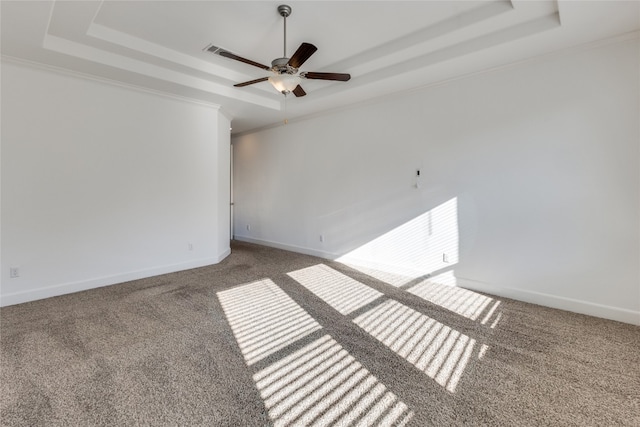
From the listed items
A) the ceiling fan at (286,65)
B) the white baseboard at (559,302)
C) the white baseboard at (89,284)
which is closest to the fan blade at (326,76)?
the ceiling fan at (286,65)

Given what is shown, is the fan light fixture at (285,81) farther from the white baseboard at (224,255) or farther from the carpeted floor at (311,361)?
the white baseboard at (224,255)

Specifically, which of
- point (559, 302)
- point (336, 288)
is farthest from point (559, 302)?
point (336, 288)

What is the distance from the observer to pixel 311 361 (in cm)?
208

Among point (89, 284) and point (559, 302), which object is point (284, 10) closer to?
point (89, 284)

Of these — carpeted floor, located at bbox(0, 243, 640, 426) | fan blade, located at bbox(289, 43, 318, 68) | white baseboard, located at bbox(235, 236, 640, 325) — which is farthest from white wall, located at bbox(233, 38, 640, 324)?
fan blade, located at bbox(289, 43, 318, 68)

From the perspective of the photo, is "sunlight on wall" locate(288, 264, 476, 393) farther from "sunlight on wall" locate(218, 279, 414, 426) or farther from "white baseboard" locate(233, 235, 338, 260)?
"white baseboard" locate(233, 235, 338, 260)

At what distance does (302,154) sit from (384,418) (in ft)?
14.6

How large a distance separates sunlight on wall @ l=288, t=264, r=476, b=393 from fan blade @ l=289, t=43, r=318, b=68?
2.38 metres

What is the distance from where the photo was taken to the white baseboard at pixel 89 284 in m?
3.10

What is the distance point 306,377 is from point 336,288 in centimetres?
178

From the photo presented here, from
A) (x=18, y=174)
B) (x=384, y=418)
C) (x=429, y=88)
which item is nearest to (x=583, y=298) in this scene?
(x=384, y=418)

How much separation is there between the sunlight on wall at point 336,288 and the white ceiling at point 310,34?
8.57ft

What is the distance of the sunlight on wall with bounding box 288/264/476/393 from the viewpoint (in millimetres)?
2008

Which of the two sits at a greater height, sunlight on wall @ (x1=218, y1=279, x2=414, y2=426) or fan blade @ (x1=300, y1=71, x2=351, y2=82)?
fan blade @ (x1=300, y1=71, x2=351, y2=82)
